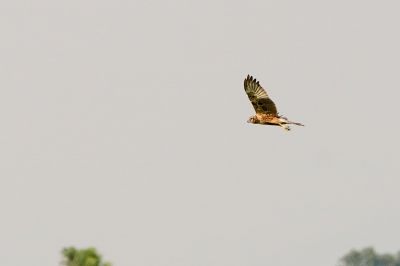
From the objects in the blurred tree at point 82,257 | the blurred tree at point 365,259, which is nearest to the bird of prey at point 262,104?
the blurred tree at point 82,257

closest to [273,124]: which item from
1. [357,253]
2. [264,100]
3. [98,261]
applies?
[264,100]

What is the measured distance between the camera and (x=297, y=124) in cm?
3334

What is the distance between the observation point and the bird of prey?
117 ft

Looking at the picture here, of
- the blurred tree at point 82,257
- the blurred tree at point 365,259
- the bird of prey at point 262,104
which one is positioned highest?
the blurred tree at point 365,259

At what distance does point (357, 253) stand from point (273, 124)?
15808cm

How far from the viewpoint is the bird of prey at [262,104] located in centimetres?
3581

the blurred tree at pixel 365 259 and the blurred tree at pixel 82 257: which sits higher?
the blurred tree at pixel 365 259

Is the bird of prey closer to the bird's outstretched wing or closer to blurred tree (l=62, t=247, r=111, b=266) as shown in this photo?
the bird's outstretched wing

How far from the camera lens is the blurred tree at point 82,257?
32.9 metres

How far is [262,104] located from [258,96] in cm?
38

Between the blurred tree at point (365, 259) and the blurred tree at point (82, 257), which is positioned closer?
the blurred tree at point (82, 257)

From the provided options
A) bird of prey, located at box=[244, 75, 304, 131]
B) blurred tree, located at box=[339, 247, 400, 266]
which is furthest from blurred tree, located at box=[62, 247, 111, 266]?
blurred tree, located at box=[339, 247, 400, 266]

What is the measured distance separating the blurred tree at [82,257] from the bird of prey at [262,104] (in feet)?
23.0

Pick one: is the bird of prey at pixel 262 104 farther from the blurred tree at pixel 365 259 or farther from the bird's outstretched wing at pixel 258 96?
the blurred tree at pixel 365 259
